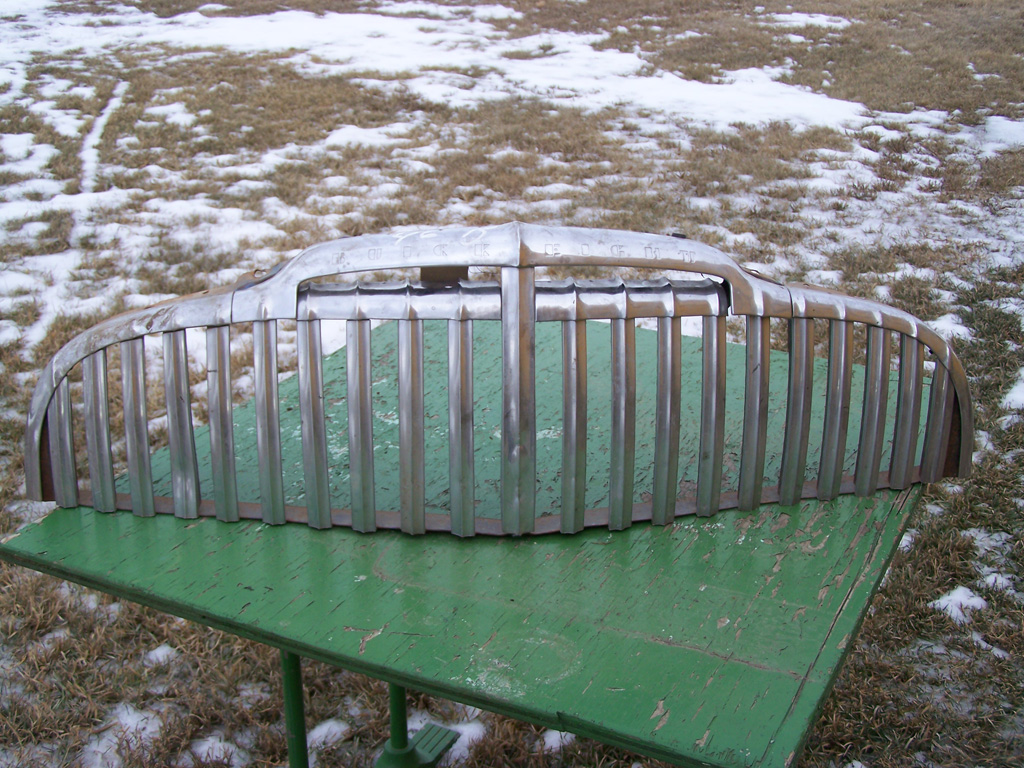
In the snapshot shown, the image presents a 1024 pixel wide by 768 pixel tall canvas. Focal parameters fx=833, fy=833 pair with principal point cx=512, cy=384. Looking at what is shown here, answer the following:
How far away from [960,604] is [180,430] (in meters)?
1.94

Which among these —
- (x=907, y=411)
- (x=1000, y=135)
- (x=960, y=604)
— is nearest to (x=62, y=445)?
(x=907, y=411)

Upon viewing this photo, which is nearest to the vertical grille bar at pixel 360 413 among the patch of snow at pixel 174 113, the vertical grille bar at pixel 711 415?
the vertical grille bar at pixel 711 415

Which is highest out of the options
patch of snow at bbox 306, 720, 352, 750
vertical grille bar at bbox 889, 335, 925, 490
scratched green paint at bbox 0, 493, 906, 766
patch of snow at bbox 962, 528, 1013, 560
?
vertical grille bar at bbox 889, 335, 925, 490

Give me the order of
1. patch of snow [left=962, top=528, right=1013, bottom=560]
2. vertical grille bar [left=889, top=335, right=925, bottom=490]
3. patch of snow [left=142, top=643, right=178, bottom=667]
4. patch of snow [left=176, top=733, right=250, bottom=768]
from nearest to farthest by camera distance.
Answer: vertical grille bar [left=889, top=335, right=925, bottom=490] → patch of snow [left=176, top=733, right=250, bottom=768] → patch of snow [left=142, top=643, right=178, bottom=667] → patch of snow [left=962, top=528, right=1013, bottom=560]

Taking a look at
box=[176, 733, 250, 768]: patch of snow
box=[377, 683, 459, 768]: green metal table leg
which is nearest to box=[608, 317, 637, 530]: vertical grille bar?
box=[377, 683, 459, 768]: green metal table leg

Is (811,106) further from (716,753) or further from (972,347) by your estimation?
(716,753)

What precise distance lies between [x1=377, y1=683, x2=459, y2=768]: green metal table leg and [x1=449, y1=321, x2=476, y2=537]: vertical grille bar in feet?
2.04

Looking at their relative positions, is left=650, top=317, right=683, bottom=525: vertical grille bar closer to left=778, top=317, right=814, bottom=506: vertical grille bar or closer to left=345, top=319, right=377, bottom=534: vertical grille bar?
left=778, top=317, right=814, bottom=506: vertical grille bar

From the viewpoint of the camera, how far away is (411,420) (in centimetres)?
126

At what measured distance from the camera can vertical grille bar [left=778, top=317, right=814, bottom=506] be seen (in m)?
1.33

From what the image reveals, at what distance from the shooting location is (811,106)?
20.4 feet

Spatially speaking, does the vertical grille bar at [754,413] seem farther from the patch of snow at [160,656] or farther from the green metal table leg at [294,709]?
the patch of snow at [160,656]

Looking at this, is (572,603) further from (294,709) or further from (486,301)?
(294,709)

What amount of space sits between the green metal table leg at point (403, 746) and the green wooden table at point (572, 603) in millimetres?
553
